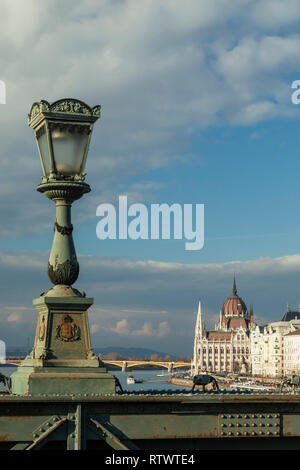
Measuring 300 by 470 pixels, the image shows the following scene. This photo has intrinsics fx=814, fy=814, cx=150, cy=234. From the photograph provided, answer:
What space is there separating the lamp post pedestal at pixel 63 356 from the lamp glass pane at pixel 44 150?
2.48m

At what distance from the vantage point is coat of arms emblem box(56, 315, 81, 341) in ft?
49.4

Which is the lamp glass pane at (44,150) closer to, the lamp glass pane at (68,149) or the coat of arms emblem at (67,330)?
the lamp glass pane at (68,149)

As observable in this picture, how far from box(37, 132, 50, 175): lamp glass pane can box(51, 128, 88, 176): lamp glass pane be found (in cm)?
21

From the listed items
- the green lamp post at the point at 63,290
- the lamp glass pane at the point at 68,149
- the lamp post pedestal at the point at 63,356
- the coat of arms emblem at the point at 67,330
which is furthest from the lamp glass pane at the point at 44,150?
the coat of arms emblem at the point at 67,330

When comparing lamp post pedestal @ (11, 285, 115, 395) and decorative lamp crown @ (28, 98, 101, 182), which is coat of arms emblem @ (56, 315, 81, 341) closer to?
lamp post pedestal @ (11, 285, 115, 395)

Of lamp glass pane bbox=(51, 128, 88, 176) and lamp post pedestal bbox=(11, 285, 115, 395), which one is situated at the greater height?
lamp glass pane bbox=(51, 128, 88, 176)

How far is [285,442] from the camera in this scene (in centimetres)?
1473

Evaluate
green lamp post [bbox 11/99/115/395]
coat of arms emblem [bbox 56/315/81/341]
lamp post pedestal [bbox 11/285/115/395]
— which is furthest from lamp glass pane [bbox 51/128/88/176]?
coat of arms emblem [bbox 56/315/81/341]

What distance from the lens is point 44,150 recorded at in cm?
1606

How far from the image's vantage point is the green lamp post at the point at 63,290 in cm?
1464
